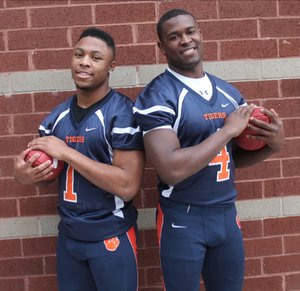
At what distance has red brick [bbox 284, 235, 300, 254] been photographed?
342 cm

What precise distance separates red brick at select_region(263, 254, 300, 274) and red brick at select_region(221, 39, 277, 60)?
1.43 meters

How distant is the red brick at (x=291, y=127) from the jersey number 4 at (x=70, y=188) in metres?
1.60

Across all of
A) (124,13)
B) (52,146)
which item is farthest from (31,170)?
(124,13)

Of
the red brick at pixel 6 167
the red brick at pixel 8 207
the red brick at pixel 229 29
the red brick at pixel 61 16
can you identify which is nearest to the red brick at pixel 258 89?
the red brick at pixel 229 29

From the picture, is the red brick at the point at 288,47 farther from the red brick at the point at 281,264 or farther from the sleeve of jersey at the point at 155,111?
the red brick at the point at 281,264

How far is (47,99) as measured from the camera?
10.4 feet

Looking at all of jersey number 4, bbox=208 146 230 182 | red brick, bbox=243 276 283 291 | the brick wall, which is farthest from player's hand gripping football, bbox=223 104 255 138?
red brick, bbox=243 276 283 291

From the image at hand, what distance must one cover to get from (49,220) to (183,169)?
137 centimetres

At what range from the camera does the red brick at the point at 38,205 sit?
3.22 metres

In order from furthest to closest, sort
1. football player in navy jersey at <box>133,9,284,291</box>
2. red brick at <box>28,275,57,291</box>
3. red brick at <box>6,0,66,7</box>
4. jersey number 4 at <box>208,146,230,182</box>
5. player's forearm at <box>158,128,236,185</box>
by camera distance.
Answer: red brick at <box>28,275,57,291</box> < red brick at <box>6,0,66,7</box> < jersey number 4 at <box>208,146,230,182</box> < football player in navy jersey at <box>133,9,284,291</box> < player's forearm at <box>158,128,236,185</box>

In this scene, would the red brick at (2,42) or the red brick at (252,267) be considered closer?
the red brick at (2,42)

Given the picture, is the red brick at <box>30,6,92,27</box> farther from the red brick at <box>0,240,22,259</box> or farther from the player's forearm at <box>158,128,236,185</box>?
the red brick at <box>0,240,22,259</box>

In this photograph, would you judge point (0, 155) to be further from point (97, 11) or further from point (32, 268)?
point (97, 11)

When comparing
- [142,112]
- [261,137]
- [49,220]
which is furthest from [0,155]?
[261,137]
